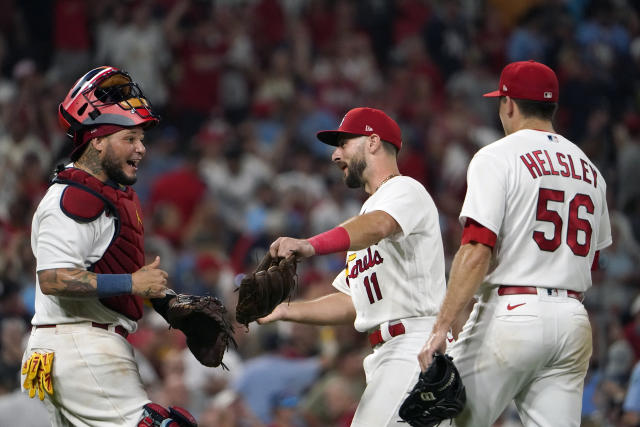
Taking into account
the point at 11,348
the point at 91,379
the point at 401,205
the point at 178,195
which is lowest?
the point at 11,348

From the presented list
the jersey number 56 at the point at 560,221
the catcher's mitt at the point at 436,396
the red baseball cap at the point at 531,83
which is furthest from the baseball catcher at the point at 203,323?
the red baseball cap at the point at 531,83

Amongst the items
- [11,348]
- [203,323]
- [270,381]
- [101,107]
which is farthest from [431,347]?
[11,348]

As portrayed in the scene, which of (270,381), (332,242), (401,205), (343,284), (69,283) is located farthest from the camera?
(270,381)

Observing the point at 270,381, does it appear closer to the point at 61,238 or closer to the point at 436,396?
the point at 436,396

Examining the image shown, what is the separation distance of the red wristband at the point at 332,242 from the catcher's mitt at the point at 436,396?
679 mm

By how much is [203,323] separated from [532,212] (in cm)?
172

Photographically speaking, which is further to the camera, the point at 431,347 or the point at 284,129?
the point at 284,129

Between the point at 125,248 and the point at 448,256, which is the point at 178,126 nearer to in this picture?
the point at 448,256

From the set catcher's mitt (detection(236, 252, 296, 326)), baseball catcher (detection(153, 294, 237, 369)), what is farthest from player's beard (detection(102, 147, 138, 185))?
catcher's mitt (detection(236, 252, 296, 326))

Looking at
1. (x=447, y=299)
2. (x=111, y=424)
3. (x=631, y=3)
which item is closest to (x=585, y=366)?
(x=447, y=299)

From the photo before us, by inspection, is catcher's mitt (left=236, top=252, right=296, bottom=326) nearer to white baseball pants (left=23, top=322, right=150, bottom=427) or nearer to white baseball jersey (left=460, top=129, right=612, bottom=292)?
white baseball pants (left=23, top=322, right=150, bottom=427)

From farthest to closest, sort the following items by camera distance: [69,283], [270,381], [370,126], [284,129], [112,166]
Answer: [284,129] < [270,381] < [370,126] < [112,166] < [69,283]

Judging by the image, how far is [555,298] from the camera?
4855mm

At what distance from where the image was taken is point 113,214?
484cm
